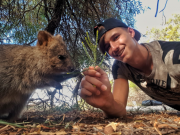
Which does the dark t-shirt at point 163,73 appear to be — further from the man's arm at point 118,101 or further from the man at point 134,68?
the man's arm at point 118,101

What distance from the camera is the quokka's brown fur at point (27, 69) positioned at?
1773mm

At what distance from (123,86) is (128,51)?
2.06 feet

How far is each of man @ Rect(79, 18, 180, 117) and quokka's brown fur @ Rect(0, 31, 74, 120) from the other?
1.92ft

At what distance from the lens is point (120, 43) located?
1.85 meters

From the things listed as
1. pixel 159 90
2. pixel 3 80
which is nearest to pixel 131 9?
pixel 159 90

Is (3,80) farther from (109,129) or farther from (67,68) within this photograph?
(109,129)

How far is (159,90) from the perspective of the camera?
2.08m

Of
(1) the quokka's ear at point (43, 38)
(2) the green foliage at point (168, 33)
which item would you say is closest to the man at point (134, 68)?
(1) the quokka's ear at point (43, 38)

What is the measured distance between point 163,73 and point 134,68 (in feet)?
1.44

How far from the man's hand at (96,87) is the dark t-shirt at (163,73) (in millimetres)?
662

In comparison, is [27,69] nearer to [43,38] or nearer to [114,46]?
[43,38]

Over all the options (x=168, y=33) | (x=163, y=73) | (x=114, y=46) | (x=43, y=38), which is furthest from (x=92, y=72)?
(x=168, y=33)

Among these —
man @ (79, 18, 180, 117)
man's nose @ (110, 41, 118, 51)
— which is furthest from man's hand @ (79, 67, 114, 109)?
A: man's nose @ (110, 41, 118, 51)

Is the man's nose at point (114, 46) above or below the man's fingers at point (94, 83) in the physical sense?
above
